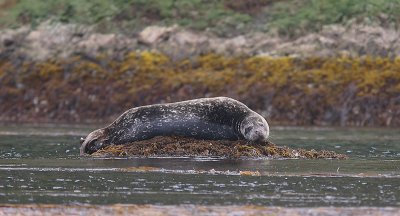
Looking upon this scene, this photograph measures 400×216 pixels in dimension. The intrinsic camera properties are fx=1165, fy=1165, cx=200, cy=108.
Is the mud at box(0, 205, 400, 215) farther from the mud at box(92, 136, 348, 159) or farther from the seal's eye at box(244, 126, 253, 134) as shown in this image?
the seal's eye at box(244, 126, 253, 134)

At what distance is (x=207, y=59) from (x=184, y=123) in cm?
2233

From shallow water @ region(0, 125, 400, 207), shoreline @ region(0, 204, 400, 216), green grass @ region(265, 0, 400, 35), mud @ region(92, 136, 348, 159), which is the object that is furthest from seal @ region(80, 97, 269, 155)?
green grass @ region(265, 0, 400, 35)

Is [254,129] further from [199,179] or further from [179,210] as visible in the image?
[179,210]

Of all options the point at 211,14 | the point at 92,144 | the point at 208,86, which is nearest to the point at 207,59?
the point at 208,86

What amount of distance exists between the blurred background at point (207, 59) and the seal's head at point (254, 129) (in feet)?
56.2

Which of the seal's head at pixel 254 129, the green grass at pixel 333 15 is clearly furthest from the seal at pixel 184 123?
the green grass at pixel 333 15

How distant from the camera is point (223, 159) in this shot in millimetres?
25062

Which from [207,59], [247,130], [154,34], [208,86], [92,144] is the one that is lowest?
[92,144]

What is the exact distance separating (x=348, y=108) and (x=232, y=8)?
11638 millimetres

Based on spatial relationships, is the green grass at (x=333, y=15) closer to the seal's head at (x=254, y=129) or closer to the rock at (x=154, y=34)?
the rock at (x=154, y=34)

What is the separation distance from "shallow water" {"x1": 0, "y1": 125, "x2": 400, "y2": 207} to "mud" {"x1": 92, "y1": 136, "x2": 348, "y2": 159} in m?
0.93

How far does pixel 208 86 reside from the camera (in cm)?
4741

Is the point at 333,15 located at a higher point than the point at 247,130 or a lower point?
higher

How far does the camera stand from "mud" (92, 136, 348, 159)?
26.0m
